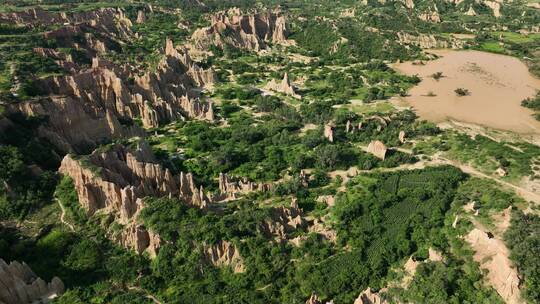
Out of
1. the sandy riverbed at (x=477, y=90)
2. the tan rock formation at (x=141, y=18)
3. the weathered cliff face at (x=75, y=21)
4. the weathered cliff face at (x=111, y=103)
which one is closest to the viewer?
the weathered cliff face at (x=111, y=103)

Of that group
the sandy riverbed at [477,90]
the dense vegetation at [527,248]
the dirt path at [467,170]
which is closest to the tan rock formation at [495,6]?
the sandy riverbed at [477,90]

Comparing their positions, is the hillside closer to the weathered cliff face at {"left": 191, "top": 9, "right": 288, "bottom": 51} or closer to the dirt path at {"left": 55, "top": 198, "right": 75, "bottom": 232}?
the dirt path at {"left": 55, "top": 198, "right": 75, "bottom": 232}

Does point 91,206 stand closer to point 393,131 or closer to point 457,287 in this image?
point 457,287

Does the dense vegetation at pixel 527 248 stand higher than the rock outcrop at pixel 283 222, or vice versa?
the dense vegetation at pixel 527 248

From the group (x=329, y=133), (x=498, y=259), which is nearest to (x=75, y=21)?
(x=329, y=133)

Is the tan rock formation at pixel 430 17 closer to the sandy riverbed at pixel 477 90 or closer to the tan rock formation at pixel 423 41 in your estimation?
the tan rock formation at pixel 423 41
